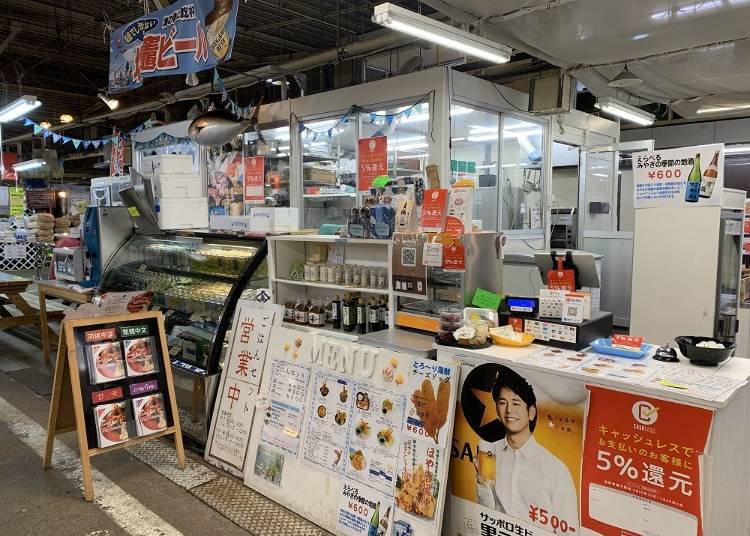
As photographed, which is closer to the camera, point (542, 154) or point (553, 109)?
point (553, 109)

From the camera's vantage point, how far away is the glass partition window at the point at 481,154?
721 centimetres

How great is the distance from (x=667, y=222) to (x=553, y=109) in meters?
2.96

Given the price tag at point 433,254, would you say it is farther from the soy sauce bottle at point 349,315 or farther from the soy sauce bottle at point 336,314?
the soy sauce bottle at point 336,314

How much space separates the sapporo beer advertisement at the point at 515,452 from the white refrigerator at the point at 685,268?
9.77ft

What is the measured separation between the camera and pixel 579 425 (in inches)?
87.0

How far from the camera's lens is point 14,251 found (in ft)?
43.8

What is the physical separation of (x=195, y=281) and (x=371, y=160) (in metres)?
3.09

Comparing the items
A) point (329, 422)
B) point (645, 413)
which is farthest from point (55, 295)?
point (645, 413)

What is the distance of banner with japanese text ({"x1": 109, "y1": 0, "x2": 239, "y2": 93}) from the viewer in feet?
13.3

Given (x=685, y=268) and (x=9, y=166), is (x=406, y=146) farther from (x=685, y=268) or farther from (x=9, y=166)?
(x=9, y=166)

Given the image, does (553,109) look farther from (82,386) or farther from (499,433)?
(82,386)

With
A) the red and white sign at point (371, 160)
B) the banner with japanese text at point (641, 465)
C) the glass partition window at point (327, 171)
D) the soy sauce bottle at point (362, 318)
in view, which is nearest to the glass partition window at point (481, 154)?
the red and white sign at point (371, 160)

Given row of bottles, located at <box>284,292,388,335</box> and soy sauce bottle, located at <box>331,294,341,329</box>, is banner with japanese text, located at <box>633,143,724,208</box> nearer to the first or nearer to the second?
row of bottles, located at <box>284,292,388,335</box>

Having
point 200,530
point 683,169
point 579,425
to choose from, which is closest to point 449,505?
point 579,425
